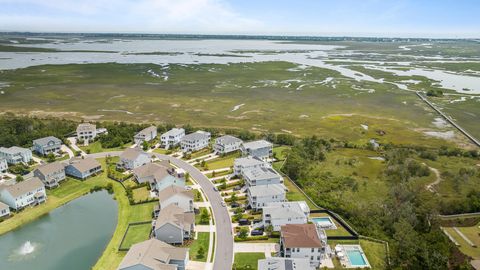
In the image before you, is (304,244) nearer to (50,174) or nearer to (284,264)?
(284,264)

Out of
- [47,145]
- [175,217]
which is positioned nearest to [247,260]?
[175,217]

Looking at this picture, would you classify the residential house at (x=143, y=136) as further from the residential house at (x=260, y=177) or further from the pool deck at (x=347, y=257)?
the pool deck at (x=347, y=257)

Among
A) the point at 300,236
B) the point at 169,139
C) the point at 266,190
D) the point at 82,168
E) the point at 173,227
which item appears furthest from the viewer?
the point at 169,139

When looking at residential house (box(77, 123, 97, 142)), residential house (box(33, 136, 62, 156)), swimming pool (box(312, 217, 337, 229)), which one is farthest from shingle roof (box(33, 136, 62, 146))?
swimming pool (box(312, 217, 337, 229))

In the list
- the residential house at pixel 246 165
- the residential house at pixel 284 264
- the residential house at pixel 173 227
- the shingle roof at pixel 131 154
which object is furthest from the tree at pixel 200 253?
the shingle roof at pixel 131 154

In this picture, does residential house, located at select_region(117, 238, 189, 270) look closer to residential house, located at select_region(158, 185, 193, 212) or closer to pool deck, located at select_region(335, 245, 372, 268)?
residential house, located at select_region(158, 185, 193, 212)

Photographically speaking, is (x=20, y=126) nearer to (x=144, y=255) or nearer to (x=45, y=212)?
(x=45, y=212)
